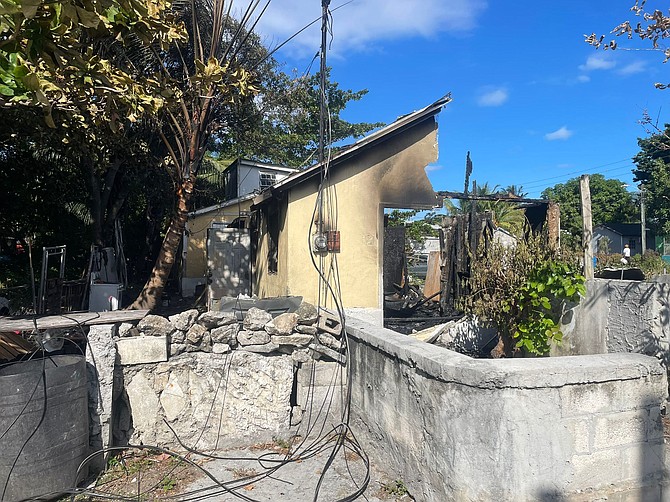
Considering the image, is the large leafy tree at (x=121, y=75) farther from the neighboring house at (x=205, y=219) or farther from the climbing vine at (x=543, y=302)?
the neighboring house at (x=205, y=219)

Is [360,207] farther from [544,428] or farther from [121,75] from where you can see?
[544,428]

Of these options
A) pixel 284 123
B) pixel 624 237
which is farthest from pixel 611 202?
pixel 284 123

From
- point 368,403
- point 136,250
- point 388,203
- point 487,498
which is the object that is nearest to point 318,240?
point 388,203

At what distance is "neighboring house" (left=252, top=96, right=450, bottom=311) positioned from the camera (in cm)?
829

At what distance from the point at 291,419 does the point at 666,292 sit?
408 centimetres

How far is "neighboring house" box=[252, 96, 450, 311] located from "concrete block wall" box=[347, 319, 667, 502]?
16.3ft

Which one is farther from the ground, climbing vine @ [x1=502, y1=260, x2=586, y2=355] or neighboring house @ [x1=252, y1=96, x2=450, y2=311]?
neighboring house @ [x1=252, y1=96, x2=450, y2=311]

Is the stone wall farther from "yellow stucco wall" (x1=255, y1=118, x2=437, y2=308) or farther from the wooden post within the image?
the wooden post

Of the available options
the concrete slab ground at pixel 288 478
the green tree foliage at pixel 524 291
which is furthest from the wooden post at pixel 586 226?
the concrete slab ground at pixel 288 478

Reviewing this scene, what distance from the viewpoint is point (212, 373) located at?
192 inches

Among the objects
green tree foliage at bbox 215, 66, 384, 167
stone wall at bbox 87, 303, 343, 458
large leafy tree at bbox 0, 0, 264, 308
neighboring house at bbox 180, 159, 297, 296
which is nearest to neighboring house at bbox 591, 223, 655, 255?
green tree foliage at bbox 215, 66, 384, 167

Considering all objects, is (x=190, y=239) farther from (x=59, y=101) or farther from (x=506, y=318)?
(x=506, y=318)

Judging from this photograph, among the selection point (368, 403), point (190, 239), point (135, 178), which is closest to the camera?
A: point (368, 403)

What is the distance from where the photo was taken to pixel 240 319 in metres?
5.12
